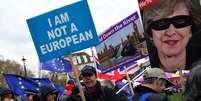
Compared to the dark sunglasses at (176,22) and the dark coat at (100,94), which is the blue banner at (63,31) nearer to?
the dark coat at (100,94)

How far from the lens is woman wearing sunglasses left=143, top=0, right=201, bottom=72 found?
11.4m

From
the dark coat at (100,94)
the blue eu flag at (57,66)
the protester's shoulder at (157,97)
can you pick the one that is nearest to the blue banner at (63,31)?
the dark coat at (100,94)

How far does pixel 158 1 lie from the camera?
11.7 metres

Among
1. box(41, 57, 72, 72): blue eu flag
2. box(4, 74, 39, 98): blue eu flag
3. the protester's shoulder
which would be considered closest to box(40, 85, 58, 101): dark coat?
the protester's shoulder

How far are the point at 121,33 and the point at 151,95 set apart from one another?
31.3ft

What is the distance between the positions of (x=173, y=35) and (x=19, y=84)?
332 cm

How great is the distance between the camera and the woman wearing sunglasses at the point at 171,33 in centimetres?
1137

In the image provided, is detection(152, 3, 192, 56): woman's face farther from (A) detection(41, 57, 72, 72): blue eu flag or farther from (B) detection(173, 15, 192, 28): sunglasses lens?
(A) detection(41, 57, 72, 72): blue eu flag

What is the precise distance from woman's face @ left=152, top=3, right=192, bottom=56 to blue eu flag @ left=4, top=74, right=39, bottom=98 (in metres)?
Result: 2.66

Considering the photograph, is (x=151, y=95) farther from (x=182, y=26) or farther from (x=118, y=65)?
(x=118, y=65)

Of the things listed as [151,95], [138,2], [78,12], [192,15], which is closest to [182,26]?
[192,15]

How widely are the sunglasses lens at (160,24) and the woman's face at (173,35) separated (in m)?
0.02

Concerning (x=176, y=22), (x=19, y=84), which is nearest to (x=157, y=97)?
(x=176, y=22)

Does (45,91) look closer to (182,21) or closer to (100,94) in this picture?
(100,94)
